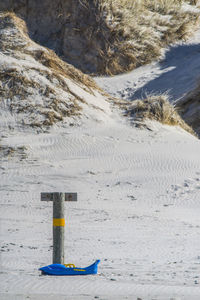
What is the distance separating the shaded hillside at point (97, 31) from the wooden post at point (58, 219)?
1503 cm

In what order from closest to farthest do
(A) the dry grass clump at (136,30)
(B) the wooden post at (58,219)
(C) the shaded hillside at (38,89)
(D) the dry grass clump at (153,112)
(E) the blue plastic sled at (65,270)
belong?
(E) the blue plastic sled at (65,270) < (B) the wooden post at (58,219) < (C) the shaded hillside at (38,89) < (D) the dry grass clump at (153,112) < (A) the dry grass clump at (136,30)

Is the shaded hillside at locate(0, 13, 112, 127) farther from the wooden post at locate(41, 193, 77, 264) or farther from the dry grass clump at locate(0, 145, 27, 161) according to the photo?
the wooden post at locate(41, 193, 77, 264)

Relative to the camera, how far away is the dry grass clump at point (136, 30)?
19828 mm

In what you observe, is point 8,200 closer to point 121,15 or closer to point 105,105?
point 105,105

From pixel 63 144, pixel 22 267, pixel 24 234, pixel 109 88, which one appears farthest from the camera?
pixel 109 88

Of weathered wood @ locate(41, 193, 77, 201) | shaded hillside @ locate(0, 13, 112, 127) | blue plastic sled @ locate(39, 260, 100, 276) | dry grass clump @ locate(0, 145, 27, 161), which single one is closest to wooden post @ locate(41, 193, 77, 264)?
weathered wood @ locate(41, 193, 77, 201)

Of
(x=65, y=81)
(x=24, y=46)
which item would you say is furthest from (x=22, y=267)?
(x=24, y=46)

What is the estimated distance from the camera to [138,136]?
11859 mm

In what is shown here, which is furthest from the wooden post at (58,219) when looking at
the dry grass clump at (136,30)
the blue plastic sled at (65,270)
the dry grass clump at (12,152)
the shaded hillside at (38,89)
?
the dry grass clump at (136,30)

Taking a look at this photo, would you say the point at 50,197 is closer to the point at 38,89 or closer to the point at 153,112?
the point at 38,89

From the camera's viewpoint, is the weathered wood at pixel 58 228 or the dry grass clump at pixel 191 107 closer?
the weathered wood at pixel 58 228

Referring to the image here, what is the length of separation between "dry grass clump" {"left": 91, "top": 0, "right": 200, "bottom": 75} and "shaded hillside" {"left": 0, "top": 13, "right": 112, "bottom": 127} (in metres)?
5.60

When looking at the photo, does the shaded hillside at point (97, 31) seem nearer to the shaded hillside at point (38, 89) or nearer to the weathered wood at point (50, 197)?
the shaded hillside at point (38, 89)

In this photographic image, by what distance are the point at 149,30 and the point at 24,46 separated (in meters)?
7.72
